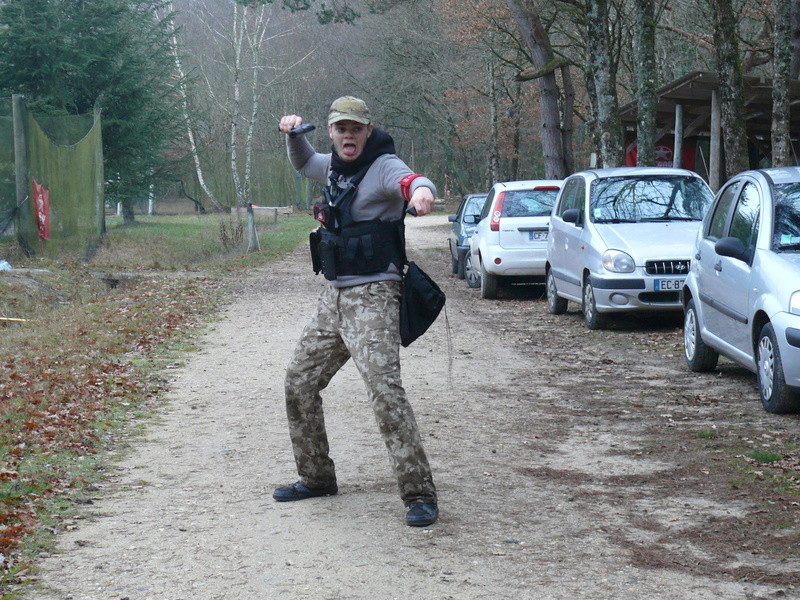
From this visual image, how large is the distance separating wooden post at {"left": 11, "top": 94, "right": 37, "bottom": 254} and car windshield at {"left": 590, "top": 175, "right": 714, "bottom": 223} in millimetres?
9475

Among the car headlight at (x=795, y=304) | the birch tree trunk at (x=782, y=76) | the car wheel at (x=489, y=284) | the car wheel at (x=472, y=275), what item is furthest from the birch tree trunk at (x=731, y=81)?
the car headlight at (x=795, y=304)

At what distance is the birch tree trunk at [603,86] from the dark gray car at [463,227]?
8.50 ft

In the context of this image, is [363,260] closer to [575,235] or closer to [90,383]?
[90,383]

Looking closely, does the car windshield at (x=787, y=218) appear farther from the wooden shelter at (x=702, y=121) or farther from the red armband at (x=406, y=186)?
the wooden shelter at (x=702, y=121)

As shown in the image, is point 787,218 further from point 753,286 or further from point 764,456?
point 764,456

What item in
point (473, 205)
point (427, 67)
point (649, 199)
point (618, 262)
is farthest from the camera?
point (427, 67)

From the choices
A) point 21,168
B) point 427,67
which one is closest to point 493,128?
point 427,67

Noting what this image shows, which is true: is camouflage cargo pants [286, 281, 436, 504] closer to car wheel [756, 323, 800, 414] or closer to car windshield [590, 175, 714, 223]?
car wheel [756, 323, 800, 414]

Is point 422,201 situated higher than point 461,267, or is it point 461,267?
point 422,201

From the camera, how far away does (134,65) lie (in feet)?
96.4

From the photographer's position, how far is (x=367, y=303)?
17.4ft

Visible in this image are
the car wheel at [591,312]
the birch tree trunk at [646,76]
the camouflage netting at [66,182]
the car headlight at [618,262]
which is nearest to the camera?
the car headlight at [618,262]

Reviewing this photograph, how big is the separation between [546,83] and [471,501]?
23594 millimetres

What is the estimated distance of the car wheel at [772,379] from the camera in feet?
24.9
